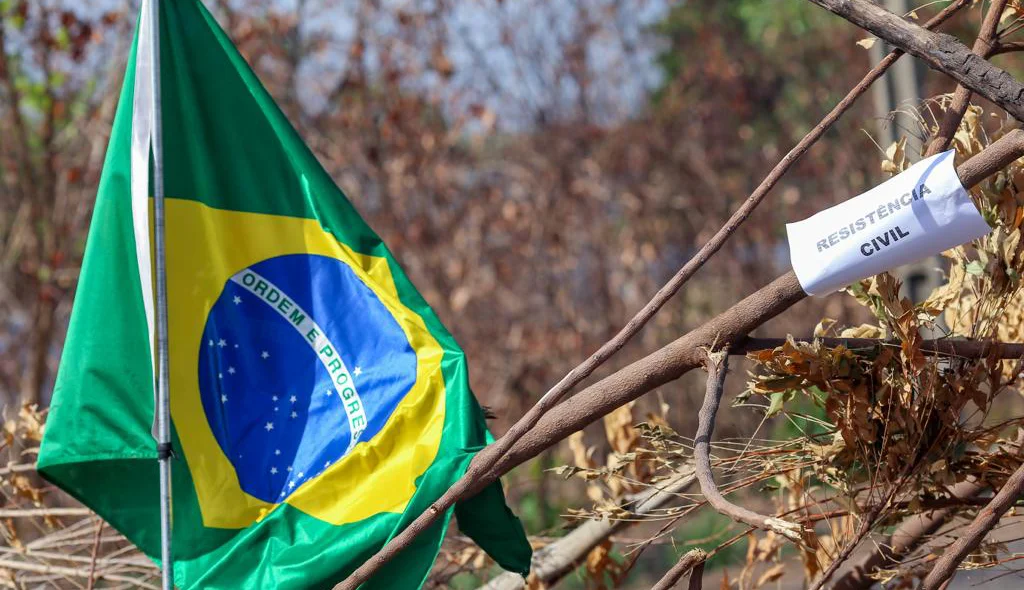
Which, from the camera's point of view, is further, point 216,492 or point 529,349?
point 529,349

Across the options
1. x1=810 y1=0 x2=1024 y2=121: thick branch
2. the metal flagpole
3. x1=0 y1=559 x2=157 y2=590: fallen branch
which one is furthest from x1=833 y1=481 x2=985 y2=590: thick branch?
x1=0 y1=559 x2=157 y2=590: fallen branch

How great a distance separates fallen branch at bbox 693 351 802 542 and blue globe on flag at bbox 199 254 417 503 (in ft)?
2.85

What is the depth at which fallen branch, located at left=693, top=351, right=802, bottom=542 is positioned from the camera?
1.80 metres

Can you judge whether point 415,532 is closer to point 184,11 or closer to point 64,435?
point 64,435

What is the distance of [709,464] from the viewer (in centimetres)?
219

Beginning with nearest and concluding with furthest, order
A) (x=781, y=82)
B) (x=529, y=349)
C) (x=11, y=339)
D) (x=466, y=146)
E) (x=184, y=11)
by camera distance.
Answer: (x=184, y=11) < (x=11, y=339) < (x=529, y=349) < (x=466, y=146) < (x=781, y=82)

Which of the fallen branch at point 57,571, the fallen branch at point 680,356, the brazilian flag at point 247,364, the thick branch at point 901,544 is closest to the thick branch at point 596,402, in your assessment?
the fallen branch at point 680,356

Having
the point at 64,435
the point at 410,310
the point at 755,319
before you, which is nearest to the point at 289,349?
the point at 410,310

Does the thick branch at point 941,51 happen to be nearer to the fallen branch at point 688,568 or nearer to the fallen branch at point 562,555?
the fallen branch at point 688,568

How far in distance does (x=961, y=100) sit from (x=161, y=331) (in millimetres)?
2025

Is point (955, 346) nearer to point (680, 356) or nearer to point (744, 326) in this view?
point (744, 326)

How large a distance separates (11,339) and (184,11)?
7542mm

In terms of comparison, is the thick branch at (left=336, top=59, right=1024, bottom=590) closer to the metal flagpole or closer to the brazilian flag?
the brazilian flag

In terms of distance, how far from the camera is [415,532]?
8.41 feet
